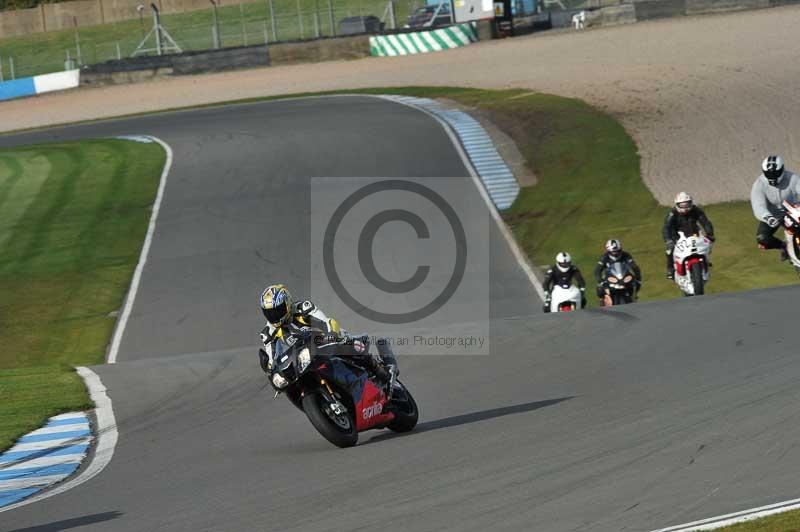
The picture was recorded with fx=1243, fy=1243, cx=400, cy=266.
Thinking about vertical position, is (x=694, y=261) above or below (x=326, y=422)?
below

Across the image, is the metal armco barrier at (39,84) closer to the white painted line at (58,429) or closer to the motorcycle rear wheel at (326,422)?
the white painted line at (58,429)

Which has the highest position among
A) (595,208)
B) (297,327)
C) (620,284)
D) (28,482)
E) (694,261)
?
(297,327)

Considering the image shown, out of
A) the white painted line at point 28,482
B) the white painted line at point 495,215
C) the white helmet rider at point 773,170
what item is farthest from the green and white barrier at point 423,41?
the white painted line at point 28,482

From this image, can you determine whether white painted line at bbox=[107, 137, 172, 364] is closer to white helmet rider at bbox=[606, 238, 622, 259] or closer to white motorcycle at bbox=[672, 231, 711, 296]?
white helmet rider at bbox=[606, 238, 622, 259]

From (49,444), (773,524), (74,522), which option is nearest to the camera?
(773,524)

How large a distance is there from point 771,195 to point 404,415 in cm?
962

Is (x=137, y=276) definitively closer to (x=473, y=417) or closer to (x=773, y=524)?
(x=473, y=417)

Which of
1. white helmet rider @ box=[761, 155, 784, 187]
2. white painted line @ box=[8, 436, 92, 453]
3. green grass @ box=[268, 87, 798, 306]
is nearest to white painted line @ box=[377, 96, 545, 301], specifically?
green grass @ box=[268, 87, 798, 306]

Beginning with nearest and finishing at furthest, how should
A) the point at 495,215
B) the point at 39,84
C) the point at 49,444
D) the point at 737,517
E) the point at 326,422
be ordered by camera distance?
the point at 737,517, the point at 326,422, the point at 49,444, the point at 495,215, the point at 39,84

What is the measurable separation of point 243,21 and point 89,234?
34.4 meters

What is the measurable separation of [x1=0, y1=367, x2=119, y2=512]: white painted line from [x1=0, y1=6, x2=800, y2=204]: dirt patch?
16.9m

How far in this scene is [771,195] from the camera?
18641 mm

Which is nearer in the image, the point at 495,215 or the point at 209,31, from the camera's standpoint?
the point at 495,215

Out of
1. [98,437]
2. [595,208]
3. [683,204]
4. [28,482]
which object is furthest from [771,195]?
[28,482]
